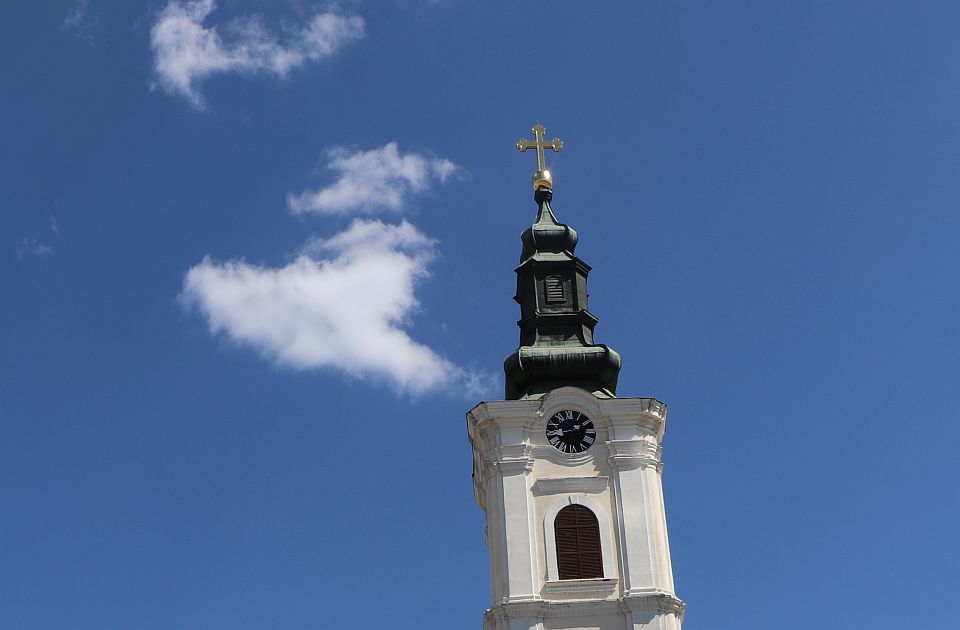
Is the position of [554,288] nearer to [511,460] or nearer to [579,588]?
[511,460]

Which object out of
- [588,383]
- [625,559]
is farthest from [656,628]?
[588,383]

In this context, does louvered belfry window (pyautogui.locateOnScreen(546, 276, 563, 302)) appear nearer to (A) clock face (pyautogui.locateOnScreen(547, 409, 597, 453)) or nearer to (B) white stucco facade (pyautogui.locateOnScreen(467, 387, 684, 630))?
(B) white stucco facade (pyautogui.locateOnScreen(467, 387, 684, 630))

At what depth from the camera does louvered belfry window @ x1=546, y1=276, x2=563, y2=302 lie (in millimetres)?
43812

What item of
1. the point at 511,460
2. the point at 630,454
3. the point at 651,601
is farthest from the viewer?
the point at 630,454

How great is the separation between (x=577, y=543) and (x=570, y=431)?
331 cm

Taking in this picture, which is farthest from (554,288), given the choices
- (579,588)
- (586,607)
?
(586,607)

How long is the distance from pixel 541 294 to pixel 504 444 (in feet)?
19.2

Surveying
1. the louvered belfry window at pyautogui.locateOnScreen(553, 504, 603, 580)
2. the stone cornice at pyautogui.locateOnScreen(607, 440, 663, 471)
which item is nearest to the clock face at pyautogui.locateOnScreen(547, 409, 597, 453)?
the stone cornice at pyautogui.locateOnScreen(607, 440, 663, 471)

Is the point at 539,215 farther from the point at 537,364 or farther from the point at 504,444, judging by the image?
the point at 504,444

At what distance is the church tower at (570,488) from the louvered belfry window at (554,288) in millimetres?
91

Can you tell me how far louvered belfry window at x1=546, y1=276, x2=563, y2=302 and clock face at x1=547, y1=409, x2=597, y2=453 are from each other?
4.53 m

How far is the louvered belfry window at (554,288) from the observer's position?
43812mm

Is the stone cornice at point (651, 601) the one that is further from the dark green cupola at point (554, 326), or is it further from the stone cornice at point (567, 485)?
the dark green cupola at point (554, 326)

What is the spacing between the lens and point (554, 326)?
43.0m
